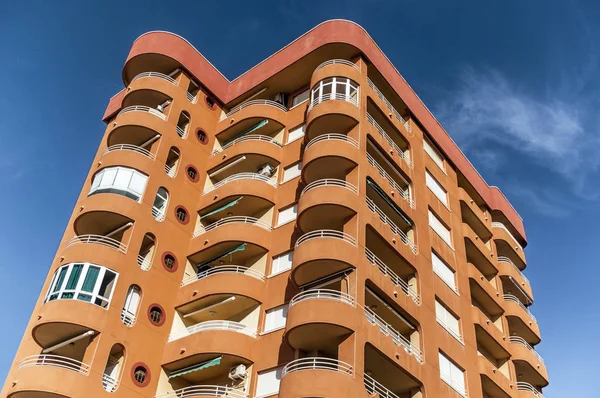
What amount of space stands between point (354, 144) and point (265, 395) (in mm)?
12281

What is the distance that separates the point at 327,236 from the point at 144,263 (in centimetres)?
895

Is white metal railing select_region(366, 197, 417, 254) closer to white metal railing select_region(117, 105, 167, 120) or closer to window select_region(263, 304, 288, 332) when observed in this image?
window select_region(263, 304, 288, 332)

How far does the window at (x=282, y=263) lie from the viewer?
3020 cm

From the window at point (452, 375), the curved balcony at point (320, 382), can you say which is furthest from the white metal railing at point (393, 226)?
the curved balcony at point (320, 382)

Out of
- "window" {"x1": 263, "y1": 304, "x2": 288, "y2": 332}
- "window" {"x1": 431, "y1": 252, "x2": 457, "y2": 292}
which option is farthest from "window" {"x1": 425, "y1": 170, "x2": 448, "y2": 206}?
"window" {"x1": 263, "y1": 304, "x2": 288, "y2": 332}

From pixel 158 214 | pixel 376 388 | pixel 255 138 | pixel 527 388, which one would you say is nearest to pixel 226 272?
pixel 158 214

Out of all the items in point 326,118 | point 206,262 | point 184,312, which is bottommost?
point 184,312

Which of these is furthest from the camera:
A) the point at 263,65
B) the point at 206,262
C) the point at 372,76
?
the point at 263,65

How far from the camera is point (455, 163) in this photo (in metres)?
42.4

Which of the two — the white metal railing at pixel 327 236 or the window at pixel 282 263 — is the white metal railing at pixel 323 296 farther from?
the window at pixel 282 263

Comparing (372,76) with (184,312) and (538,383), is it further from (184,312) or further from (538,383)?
(538,383)

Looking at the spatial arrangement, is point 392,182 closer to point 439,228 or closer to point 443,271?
point 439,228

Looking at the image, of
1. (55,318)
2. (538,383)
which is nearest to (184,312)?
(55,318)

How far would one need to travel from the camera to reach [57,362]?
27.1 metres
